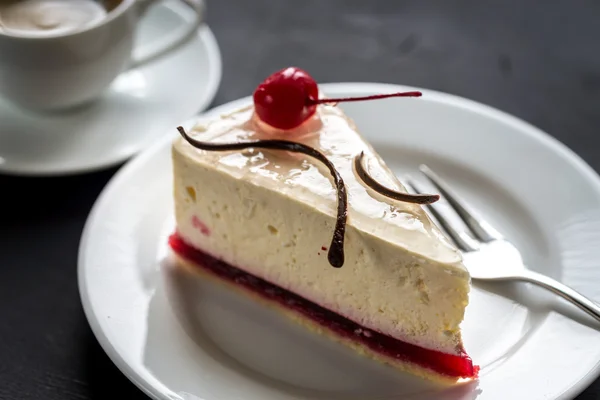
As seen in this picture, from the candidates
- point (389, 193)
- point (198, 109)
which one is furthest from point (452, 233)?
point (198, 109)

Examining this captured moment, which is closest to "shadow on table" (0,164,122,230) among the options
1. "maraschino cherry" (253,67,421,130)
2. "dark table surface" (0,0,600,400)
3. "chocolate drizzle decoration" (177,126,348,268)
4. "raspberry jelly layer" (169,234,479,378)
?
"dark table surface" (0,0,600,400)

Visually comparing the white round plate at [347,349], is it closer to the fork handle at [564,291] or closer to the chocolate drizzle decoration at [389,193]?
the fork handle at [564,291]

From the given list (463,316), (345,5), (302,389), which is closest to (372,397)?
(302,389)

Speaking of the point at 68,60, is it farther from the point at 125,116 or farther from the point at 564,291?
the point at 564,291

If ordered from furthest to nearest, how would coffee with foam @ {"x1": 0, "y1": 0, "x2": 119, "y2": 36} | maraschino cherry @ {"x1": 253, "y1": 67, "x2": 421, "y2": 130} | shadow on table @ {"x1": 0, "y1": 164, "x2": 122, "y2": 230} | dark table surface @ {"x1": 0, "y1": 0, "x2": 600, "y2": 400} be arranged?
coffee with foam @ {"x1": 0, "y1": 0, "x2": 119, "y2": 36} < shadow on table @ {"x1": 0, "y1": 164, "x2": 122, "y2": 230} < maraschino cherry @ {"x1": 253, "y1": 67, "x2": 421, "y2": 130} < dark table surface @ {"x1": 0, "y1": 0, "x2": 600, "y2": 400}

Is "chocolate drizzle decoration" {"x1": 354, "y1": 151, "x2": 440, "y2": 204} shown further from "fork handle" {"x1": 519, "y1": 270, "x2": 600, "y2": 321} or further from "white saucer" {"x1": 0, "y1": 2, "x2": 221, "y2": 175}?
"white saucer" {"x1": 0, "y1": 2, "x2": 221, "y2": 175}

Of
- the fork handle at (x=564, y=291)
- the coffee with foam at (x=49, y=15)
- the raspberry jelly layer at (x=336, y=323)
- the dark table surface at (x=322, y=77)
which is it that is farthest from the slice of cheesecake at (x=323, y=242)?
→ the coffee with foam at (x=49, y=15)

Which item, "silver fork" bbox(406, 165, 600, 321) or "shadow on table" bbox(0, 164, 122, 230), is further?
"shadow on table" bbox(0, 164, 122, 230)
